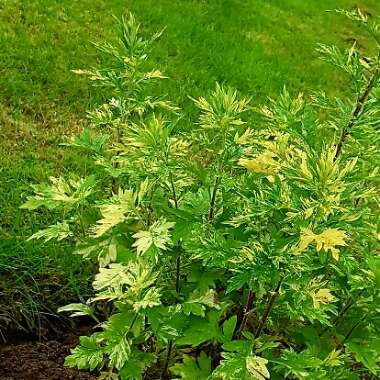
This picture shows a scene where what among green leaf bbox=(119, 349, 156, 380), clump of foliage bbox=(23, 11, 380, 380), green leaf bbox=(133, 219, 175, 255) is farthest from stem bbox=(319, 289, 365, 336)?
green leaf bbox=(133, 219, 175, 255)

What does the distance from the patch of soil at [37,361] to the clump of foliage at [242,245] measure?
516 millimetres

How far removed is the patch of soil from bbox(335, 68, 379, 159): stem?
1.40m

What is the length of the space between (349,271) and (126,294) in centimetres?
70

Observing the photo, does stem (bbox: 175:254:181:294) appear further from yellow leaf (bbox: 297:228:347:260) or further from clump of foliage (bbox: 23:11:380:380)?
yellow leaf (bbox: 297:228:347:260)

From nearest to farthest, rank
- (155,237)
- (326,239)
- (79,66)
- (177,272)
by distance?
(326,239)
(155,237)
(177,272)
(79,66)

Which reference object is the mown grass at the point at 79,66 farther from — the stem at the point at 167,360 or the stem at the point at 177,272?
the stem at the point at 177,272

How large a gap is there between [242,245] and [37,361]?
51.6 inches

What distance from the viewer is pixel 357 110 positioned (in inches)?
103

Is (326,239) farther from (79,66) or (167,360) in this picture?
(79,66)

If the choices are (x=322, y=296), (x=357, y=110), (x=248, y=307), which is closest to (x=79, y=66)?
(x=357, y=110)

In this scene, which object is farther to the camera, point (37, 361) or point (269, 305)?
point (37, 361)

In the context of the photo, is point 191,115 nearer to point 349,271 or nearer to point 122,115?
point 122,115

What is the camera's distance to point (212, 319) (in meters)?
2.31

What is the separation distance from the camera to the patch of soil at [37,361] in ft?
9.91
